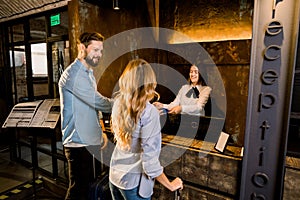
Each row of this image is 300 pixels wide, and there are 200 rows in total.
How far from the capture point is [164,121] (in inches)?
91.9

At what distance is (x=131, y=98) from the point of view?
1237 mm

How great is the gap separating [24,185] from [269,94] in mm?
3062

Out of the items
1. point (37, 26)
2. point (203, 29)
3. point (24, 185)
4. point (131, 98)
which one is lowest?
point (24, 185)

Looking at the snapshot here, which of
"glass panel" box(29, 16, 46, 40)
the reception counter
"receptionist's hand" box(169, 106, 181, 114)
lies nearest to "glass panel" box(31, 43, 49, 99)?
"glass panel" box(29, 16, 46, 40)

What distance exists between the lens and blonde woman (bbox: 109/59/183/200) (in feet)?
3.94

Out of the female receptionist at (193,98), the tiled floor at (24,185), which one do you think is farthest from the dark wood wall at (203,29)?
the tiled floor at (24,185)

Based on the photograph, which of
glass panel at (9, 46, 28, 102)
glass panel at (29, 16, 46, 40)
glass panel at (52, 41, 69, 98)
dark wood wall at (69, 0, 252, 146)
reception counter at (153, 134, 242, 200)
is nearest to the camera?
reception counter at (153, 134, 242, 200)

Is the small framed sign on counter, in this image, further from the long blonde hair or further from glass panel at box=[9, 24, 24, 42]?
glass panel at box=[9, 24, 24, 42]

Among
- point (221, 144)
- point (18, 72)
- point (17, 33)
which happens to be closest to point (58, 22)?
point (17, 33)

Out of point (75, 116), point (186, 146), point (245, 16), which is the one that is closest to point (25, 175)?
point (75, 116)

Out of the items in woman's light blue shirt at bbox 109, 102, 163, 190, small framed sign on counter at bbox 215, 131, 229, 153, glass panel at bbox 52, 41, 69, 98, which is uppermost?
glass panel at bbox 52, 41, 69, 98

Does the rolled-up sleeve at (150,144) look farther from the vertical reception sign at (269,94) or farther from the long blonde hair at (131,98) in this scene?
the vertical reception sign at (269,94)

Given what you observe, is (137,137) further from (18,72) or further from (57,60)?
(18,72)

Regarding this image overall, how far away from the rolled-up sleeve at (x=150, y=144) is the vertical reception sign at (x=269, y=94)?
29.5 inches
